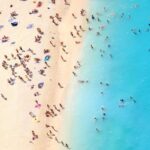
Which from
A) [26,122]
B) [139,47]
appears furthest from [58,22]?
[26,122]

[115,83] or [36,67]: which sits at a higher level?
[36,67]

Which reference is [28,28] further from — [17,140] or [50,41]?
[17,140]

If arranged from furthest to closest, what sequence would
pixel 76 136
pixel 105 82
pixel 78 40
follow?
1. pixel 78 40
2. pixel 105 82
3. pixel 76 136

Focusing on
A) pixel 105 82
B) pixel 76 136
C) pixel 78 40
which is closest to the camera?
pixel 76 136

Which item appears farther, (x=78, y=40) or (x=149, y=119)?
(x=78, y=40)
